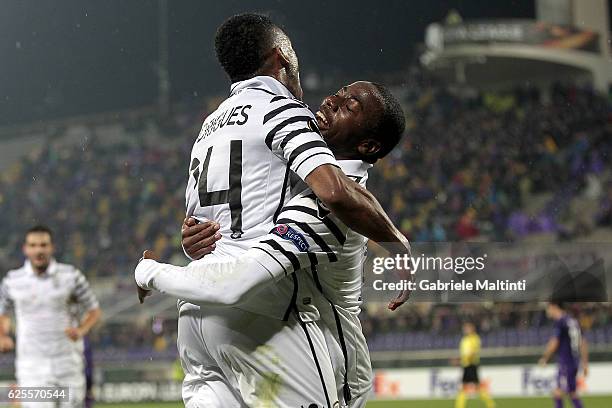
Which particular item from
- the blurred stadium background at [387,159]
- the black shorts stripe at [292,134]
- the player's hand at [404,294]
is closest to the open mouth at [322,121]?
the black shorts stripe at [292,134]

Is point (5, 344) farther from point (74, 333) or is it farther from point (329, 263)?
point (329, 263)

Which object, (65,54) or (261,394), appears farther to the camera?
(65,54)

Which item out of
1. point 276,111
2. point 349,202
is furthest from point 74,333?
point 349,202

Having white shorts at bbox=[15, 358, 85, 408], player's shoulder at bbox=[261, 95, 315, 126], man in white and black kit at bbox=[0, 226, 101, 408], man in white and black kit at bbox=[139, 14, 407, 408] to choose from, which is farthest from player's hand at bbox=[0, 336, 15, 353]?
player's shoulder at bbox=[261, 95, 315, 126]

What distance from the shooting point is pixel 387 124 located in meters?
2.96

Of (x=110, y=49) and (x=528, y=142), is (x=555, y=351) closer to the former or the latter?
(x=528, y=142)

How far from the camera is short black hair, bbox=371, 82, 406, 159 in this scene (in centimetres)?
295

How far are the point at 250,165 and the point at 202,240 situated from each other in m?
0.27

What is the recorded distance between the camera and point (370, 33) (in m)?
6.30

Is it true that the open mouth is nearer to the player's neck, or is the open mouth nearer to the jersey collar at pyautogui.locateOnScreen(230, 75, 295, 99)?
the jersey collar at pyautogui.locateOnScreen(230, 75, 295, 99)

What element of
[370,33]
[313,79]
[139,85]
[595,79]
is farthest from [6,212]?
[595,79]

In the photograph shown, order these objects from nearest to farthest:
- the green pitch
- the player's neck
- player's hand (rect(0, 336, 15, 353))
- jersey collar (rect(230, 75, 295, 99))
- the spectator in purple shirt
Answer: jersey collar (rect(230, 75, 295, 99))
player's hand (rect(0, 336, 15, 353))
the player's neck
the spectator in purple shirt
the green pitch

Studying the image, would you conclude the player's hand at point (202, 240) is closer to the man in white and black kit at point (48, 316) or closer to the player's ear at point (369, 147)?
the player's ear at point (369, 147)

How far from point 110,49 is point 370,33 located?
1813mm
